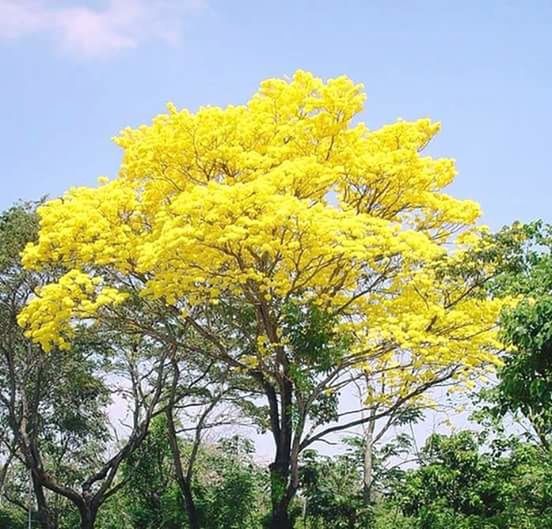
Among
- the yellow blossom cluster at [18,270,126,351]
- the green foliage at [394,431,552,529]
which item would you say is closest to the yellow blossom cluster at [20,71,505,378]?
the yellow blossom cluster at [18,270,126,351]

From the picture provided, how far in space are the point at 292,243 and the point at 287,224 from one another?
279 millimetres

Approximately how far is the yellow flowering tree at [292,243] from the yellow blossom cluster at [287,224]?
0.07 ft

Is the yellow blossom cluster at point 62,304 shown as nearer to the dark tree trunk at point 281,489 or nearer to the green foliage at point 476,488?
the dark tree trunk at point 281,489

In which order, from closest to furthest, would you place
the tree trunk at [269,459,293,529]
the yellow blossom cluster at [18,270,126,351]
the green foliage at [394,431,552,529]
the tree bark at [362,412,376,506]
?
the green foliage at [394,431,552,529] → the yellow blossom cluster at [18,270,126,351] → the tree trunk at [269,459,293,529] → the tree bark at [362,412,376,506]

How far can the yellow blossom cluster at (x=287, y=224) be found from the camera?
28.3ft

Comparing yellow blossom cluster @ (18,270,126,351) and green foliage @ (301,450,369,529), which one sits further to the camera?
green foliage @ (301,450,369,529)

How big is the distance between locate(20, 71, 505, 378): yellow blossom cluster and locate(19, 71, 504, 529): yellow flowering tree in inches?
0.8

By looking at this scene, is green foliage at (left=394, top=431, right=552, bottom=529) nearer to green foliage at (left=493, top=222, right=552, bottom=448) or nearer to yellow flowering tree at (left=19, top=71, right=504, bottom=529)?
yellow flowering tree at (left=19, top=71, right=504, bottom=529)

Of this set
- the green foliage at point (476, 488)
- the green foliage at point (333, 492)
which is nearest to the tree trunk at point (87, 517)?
the green foliage at point (333, 492)

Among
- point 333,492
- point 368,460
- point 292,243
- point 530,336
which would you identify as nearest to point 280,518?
point 333,492

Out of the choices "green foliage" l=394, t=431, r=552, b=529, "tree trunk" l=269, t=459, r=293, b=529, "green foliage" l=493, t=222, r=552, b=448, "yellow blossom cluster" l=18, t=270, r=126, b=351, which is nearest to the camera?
"green foliage" l=493, t=222, r=552, b=448

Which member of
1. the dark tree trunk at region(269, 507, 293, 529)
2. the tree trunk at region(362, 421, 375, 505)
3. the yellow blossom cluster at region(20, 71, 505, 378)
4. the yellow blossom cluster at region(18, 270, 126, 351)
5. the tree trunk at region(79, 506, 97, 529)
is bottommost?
the tree trunk at region(79, 506, 97, 529)

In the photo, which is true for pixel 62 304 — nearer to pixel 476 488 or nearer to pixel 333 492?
pixel 476 488

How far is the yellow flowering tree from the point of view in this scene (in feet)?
28.6
